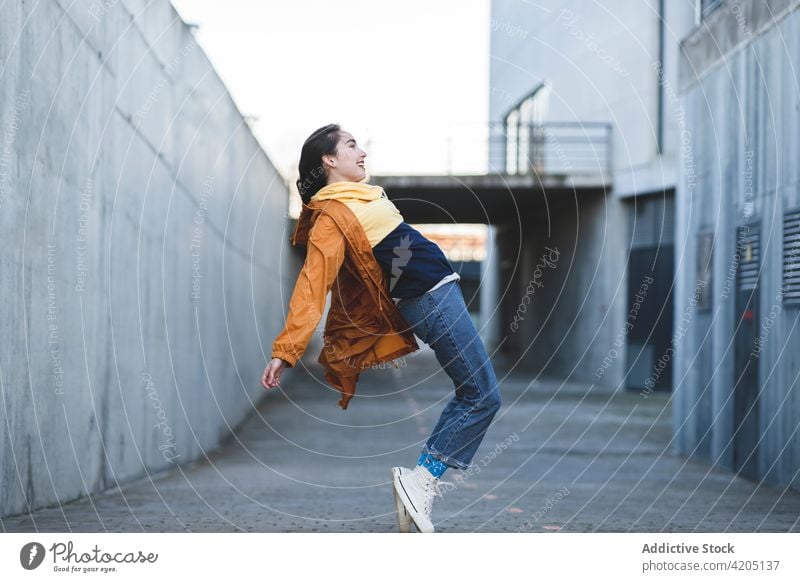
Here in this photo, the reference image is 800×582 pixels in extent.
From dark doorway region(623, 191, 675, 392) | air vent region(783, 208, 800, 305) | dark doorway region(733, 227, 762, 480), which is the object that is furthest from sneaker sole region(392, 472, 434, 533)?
dark doorway region(623, 191, 675, 392)

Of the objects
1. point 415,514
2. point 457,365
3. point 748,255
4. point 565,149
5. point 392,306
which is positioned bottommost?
point 415,514

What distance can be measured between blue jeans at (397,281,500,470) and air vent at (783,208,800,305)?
288 centimetres

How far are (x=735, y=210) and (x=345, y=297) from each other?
13.8ft

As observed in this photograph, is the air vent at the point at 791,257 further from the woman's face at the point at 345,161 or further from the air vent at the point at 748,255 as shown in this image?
the woman's face at the point at 345,161

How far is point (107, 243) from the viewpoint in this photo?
6289 mm

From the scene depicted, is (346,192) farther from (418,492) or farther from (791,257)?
(791,257)

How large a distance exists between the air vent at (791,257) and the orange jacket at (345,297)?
299cm

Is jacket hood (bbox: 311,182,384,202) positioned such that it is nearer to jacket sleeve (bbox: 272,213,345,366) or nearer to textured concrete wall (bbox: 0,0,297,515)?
jacket sleeve (bbox: 272,213,345,366)

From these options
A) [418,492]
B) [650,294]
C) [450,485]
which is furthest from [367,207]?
[650,294]

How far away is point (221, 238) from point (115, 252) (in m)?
4.22

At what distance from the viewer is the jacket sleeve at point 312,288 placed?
158 inches

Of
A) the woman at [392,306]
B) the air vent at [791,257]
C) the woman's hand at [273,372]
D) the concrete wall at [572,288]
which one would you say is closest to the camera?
the woman's hand at [273,372]

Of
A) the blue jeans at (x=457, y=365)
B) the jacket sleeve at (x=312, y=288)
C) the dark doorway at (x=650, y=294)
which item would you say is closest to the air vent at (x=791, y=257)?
the blue jeans at (x=457, y=365)

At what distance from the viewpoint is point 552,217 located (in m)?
23.8
